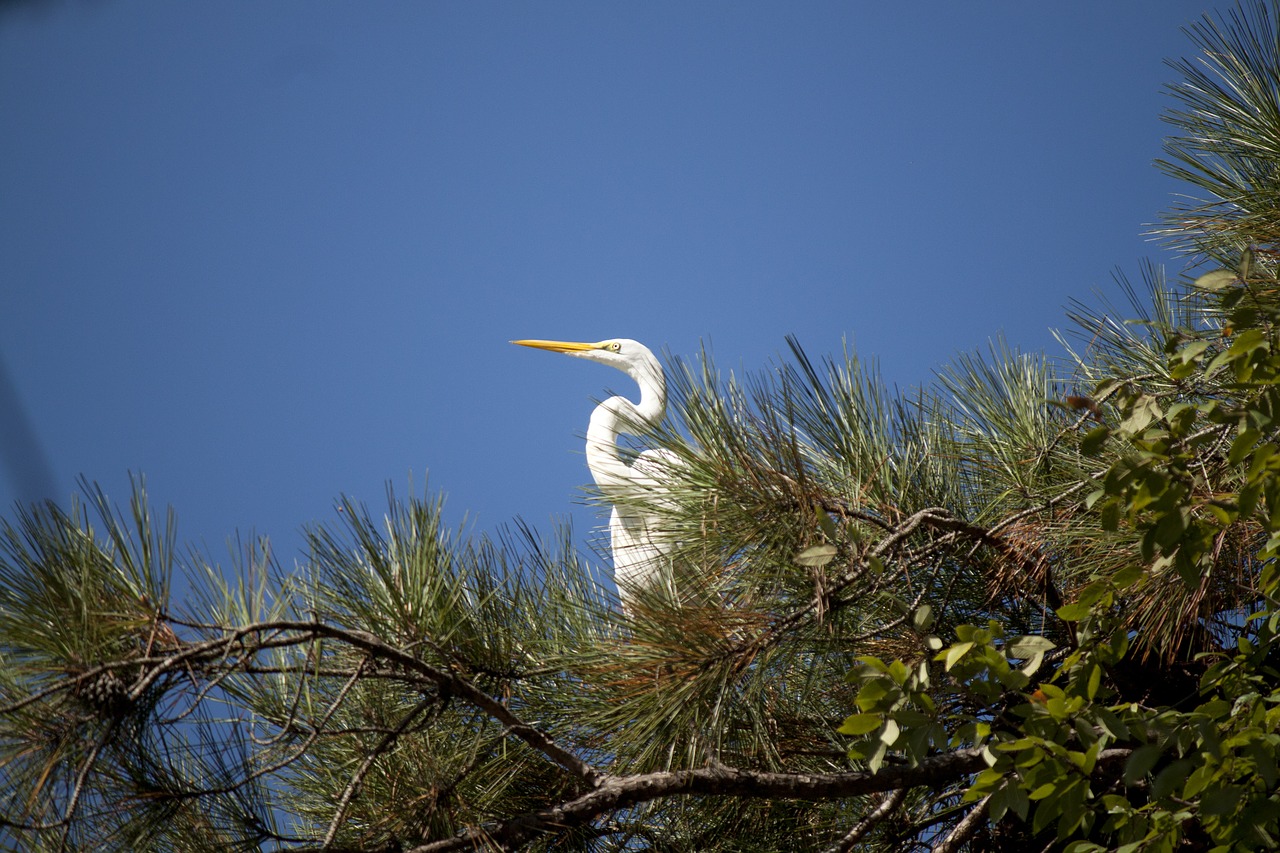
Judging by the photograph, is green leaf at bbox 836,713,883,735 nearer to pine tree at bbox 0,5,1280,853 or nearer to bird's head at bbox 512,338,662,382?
pine tree at bbox 0,5,1280,853

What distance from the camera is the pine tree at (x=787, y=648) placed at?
841 millimetres

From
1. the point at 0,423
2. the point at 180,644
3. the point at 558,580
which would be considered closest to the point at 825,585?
the point at 558,580

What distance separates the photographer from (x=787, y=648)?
1.11m

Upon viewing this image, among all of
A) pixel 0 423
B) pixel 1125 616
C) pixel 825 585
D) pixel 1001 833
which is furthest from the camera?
pixel 0 423

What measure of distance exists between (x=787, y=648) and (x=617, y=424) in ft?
3.39

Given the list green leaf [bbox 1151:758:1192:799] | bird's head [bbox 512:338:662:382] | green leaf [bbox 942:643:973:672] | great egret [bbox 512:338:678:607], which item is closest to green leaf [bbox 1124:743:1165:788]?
green leaf [bbox 1151:758:1192:799]

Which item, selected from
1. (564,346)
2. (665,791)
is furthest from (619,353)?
(665,791)

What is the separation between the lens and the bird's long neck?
1.15m

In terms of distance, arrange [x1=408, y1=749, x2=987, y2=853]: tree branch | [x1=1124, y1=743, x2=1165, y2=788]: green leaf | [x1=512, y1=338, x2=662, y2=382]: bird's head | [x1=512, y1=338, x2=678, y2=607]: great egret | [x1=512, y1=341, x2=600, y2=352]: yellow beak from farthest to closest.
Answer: [x1=512, y1=341, x2=600, y2=352]: yellow beak
[x1=512, y1=338, x2=662, y2=382]: bird's head
[x1=512, y1=338, x2=678, y2=607]: great egret
[x1=408, y1=749, x2=987, y2=853]: tree branch
[x1=1124, y1=743, x2=1165, y2=788]: green leaf

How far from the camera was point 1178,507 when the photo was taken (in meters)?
0.80

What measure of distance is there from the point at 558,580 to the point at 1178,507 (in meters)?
0.75

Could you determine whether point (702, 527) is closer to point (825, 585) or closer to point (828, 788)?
point (825, 585)

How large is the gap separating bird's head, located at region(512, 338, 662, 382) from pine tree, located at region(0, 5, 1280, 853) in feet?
4.71

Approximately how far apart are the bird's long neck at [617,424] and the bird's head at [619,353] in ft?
0.07
